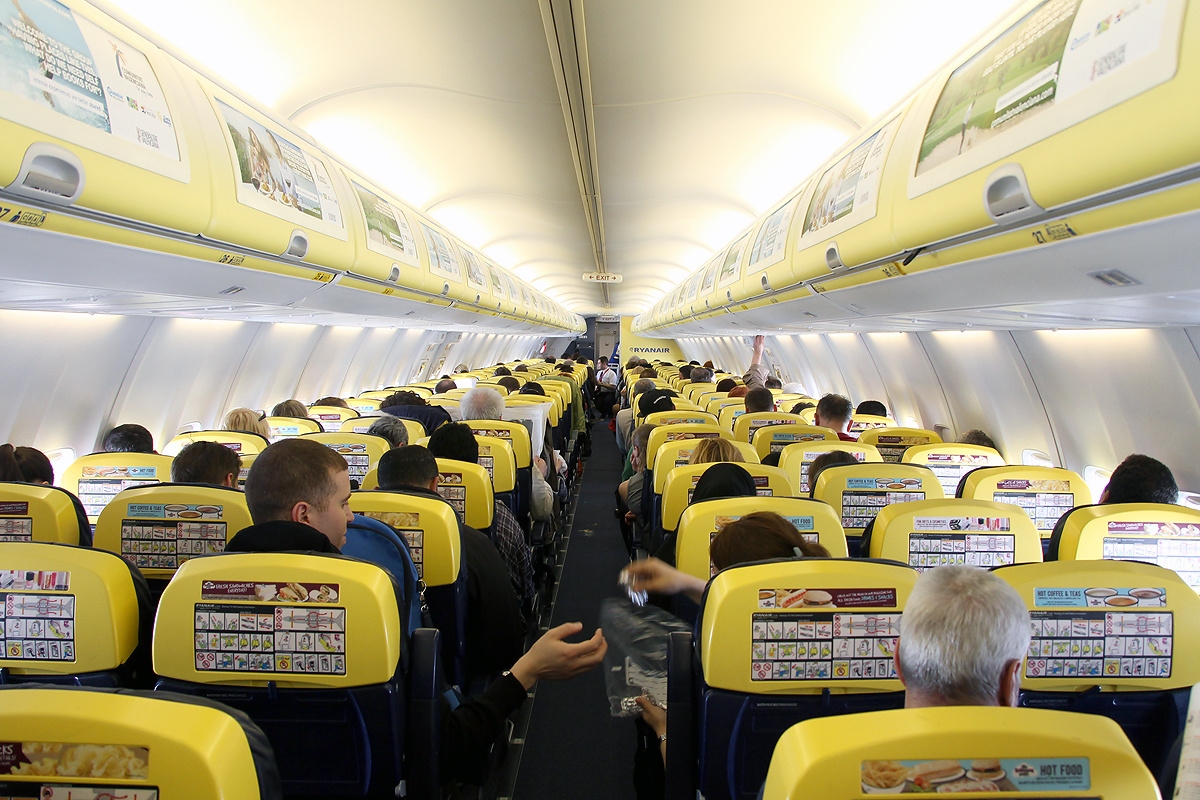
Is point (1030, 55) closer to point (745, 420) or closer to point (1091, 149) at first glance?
point (1091, 149)

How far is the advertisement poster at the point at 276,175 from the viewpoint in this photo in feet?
10.8

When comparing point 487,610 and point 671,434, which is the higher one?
point 671,434

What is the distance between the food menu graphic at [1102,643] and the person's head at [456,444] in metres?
3.36

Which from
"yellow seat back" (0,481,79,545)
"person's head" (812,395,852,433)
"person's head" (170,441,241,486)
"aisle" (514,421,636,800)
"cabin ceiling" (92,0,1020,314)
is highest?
"cabin ceiling" (92,0,1020,314)

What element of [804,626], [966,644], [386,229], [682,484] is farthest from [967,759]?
[386,229]

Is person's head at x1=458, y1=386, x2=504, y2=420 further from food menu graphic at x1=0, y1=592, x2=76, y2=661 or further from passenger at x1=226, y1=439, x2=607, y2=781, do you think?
food menu graphic at x1=0, y1=592, x2=76, y2=661

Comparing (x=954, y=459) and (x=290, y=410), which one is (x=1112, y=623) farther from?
(x=290, y=410)

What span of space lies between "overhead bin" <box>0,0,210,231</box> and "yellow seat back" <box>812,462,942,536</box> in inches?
135

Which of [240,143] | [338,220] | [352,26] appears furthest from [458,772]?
[352,26]

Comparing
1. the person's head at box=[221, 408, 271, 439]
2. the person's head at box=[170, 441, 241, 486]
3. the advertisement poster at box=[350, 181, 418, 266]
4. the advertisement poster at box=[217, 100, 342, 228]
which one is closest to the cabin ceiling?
the advertisement poster at box=[217, 100, 342, 228]

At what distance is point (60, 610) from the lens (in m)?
2.09

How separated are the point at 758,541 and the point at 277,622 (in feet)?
5.35

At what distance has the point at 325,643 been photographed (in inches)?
78.4

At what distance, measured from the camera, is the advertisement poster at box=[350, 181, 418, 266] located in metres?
5.15
